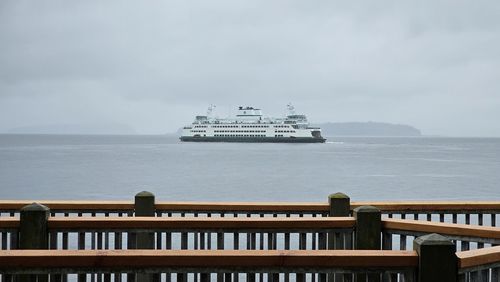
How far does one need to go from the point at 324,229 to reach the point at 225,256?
2.01 m

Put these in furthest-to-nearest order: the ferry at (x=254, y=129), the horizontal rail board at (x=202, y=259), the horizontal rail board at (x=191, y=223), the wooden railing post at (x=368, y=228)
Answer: the ferry at (x=254, y=129), the wooden railing post at (x=368, y=228), the horizontal rail board at (x=191, y=223), the horizontal rail board at (x=202, y=259)

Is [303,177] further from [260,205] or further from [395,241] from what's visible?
[260,205]

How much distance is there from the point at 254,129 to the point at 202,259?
164 metres

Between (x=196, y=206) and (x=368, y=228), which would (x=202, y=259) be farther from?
(x=196, y=206)

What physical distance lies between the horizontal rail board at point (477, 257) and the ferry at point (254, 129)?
15317 cm

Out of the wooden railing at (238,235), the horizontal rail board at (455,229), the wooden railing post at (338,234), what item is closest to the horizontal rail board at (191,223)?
→ the wooden railing at (238,235)

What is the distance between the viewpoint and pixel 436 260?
12.5 feet

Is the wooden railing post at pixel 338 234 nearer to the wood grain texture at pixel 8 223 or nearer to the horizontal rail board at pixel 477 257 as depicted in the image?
the horizontal rail board at pixel 477 257

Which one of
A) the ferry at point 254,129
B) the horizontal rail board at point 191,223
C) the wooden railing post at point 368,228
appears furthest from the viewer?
the ferry at point 254,129

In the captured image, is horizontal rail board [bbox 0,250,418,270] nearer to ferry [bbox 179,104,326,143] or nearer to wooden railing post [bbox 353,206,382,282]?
wooden railing post [bbox 353,206,382,282]

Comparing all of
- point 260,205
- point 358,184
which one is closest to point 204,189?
point 358,184

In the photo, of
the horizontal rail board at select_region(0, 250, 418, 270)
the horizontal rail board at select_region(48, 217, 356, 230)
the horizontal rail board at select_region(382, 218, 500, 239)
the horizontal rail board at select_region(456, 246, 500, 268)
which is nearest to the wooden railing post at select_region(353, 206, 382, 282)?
the horizontal rail board at select_region(382, 218, 500, 239)

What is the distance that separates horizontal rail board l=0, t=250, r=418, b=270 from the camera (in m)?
3.79

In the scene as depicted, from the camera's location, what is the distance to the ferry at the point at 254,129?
160 meters
